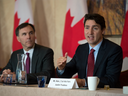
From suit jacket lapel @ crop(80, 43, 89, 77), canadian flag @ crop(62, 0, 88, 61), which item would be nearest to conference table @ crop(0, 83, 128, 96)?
suit jacket lapel @ crop(80, 43, 89, 77)

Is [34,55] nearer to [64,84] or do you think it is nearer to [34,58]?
[34,58]

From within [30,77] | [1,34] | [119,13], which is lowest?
[30,77]

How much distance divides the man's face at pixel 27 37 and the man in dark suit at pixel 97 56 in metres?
0.85

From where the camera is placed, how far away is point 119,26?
3.57 metres

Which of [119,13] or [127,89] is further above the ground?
[119,13]

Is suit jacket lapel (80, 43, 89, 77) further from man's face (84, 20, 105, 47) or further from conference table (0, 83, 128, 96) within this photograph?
conference table (0, 83, 128, 96)

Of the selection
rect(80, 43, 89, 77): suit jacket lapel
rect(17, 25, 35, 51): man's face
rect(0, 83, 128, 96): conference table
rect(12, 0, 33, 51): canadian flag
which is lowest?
rect(0, 83, 128, 96): conference table

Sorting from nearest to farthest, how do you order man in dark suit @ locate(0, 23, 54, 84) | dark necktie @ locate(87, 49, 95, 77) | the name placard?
the name placard → dark necktie @ locate(87, 49, 95, 77) → man in dark suit @ locate(0, 23, 54, 84)

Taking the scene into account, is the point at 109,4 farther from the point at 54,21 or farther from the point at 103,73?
the point at 103,73

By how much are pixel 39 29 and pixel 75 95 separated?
3194 millimetres

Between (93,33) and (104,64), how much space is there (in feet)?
1.41

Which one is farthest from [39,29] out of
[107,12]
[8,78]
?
[8,78]

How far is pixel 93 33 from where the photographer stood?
2.51 m

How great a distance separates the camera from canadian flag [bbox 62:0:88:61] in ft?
11.9
